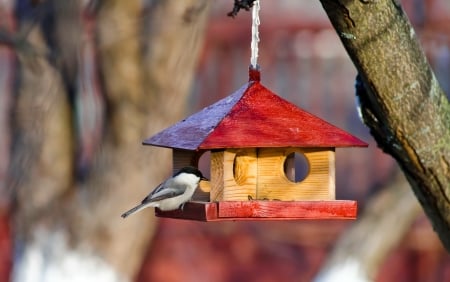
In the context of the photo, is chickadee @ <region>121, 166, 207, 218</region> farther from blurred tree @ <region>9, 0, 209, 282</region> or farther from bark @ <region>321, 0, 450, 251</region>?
blurred tree @ <region>9, 0, 209, 282</region>

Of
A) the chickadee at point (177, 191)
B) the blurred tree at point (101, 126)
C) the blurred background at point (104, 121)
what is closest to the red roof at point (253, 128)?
the chickadee at point (177, 191)

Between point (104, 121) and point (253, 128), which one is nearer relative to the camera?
point (253, 128)

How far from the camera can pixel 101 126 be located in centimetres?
614

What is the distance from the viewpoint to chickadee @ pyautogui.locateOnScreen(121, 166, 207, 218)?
330cm

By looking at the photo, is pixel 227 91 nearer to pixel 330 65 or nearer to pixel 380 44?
pixel 330 65

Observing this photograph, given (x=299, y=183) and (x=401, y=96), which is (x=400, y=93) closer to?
(x=401, y=96)

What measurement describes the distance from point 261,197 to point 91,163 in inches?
116

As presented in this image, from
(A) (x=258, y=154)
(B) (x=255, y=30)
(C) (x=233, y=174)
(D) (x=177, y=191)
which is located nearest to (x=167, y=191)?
(D) (x=177, y=191)

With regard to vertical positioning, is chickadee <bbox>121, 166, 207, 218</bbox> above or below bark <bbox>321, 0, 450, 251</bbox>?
below

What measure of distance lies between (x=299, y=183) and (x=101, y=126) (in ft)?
9.51

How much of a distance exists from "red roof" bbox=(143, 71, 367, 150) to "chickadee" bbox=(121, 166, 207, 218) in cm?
12

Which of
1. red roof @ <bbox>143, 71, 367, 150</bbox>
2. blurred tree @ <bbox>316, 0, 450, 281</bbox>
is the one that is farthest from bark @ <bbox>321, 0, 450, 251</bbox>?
red roof @ <bbox>143, 71, 367, 150</bbox>

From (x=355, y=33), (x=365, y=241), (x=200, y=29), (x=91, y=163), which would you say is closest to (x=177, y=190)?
(x=355, y=33)

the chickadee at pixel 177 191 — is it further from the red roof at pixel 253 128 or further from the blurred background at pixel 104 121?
the blurred background at pixel 104 121
